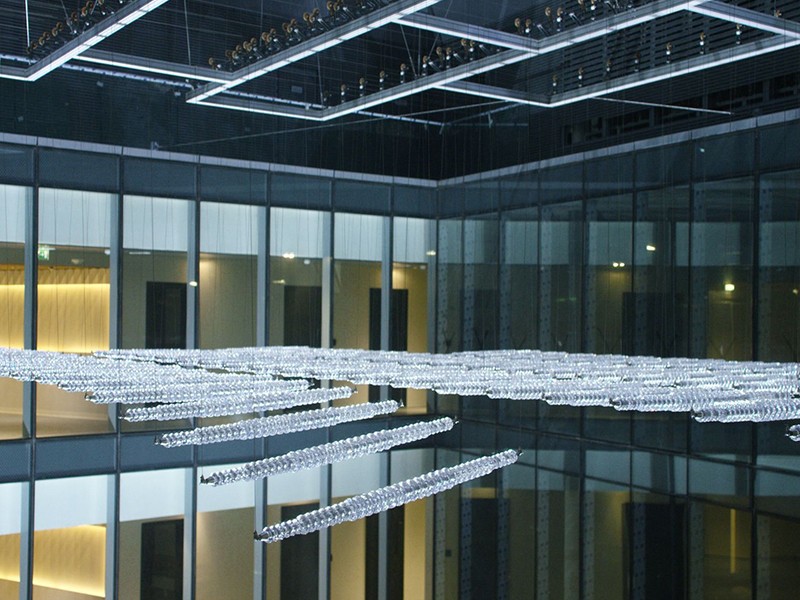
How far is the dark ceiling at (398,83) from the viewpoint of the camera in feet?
53.2

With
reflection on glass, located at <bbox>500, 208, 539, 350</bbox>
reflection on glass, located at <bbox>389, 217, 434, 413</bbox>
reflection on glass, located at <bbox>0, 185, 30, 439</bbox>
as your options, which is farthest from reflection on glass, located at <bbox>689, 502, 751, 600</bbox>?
reflection on glass, located at <bbox>0, 185, 30, 439</bbox>

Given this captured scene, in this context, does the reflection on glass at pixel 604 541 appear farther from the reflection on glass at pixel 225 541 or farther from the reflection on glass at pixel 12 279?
the reflection on glass at pixel 12 279

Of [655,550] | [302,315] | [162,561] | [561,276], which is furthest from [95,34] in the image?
[655,550]

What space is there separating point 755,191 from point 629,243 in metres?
3.06

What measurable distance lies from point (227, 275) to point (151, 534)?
6.12 m

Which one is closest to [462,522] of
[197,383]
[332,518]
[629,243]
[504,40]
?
[629,243]

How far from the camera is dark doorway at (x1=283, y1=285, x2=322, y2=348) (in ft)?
77.5

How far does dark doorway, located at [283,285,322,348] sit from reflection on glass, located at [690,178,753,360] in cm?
859

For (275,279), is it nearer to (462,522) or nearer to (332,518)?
(462,522)

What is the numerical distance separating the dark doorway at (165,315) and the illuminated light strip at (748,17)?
12347 millimetres

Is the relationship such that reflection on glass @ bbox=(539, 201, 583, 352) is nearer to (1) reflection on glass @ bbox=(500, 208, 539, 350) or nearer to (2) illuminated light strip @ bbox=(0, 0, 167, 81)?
(1) reflection on glass @ bbox=(500, 208, 539, 350)

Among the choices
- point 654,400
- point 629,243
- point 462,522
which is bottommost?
point 462,522

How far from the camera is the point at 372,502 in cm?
747

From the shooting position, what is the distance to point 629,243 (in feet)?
68.6
